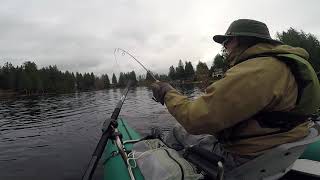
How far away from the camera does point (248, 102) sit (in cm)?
240

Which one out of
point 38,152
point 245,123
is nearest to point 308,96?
point 245,123

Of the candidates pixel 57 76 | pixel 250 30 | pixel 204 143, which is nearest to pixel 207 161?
pixel 204 143

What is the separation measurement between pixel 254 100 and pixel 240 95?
0.39 ft

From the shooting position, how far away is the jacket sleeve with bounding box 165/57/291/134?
240cm

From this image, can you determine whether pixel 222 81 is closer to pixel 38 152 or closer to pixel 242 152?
pixel 242 152

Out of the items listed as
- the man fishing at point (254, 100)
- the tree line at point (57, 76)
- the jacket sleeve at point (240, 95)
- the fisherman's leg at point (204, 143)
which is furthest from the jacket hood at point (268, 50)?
the tree line at point (57, 76)

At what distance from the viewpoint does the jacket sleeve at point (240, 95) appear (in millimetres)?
2398

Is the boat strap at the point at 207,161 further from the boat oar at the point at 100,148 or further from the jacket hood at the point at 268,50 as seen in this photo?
the boat oar at the point at 100,148

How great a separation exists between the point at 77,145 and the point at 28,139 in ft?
10.0

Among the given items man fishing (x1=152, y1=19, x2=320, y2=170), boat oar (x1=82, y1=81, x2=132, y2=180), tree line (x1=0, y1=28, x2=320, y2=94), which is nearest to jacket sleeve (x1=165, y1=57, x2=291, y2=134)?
man fishing (x1=152, y1=19, x2=320, y2=170)

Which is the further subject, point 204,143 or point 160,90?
point 204,143

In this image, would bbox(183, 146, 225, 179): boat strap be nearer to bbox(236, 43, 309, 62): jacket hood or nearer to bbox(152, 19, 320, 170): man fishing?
bbox(152, 19, 320, 170): man fishing

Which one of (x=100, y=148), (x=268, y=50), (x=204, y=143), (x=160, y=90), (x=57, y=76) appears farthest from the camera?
(x=57, y=76)

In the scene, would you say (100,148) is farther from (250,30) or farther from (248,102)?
(250,30)
